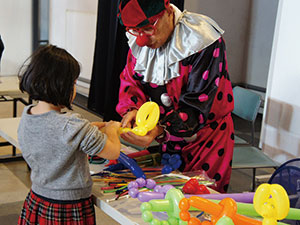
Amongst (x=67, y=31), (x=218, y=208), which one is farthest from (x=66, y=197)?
(x=67, y=31)

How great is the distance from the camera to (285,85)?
293 cm

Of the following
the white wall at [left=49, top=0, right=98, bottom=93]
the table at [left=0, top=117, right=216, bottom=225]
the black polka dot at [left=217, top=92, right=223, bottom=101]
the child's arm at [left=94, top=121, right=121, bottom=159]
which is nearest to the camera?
the table at [left=0, top=117, right=216, bottom=225]

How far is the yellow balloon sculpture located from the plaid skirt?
0.31m

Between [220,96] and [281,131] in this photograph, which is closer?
[220,96]

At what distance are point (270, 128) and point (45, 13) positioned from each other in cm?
480

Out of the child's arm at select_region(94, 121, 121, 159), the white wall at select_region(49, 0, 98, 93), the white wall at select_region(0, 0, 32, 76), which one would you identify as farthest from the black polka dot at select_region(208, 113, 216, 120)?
the white wall at select_region(0, 0, 32, 76)

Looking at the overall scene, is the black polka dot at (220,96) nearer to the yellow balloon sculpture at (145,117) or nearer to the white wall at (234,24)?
the yellow balloon sculpture at (145,117)

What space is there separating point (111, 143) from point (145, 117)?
161 mm

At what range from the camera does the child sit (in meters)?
1.53

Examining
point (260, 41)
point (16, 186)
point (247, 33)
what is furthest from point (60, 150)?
point (247, 33)

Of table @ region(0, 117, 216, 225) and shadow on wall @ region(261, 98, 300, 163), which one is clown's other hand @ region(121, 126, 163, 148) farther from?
shadow on wall @ region(261, 98, 300, 163)

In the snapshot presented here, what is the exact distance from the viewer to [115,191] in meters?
1.67

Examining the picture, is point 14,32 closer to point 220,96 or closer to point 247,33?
point 247,33

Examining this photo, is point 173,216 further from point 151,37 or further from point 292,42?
point 292,42
